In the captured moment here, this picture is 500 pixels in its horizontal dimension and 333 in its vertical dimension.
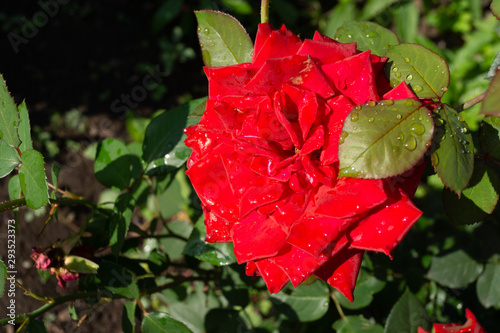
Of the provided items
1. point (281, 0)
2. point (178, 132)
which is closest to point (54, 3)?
point (281, 0)

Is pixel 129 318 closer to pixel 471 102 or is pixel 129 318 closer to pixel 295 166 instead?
pixel 295 166

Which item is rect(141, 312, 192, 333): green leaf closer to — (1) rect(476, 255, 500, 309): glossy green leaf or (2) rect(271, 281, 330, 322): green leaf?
(2) rect(271, 281, 330, 322): green leaf

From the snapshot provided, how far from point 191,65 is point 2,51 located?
1446mm

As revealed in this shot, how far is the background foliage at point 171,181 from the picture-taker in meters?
0.97

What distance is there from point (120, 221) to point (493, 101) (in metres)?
0.75

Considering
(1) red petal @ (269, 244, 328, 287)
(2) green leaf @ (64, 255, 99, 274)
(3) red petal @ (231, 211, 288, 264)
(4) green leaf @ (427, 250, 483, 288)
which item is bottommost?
(4) green leaf @ (427, 250, 483, 288)

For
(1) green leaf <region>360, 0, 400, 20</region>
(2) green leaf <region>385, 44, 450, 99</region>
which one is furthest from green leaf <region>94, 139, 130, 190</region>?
(1) green leaf <region>360, 0, 400, 20</region>

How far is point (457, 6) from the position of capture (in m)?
2.60

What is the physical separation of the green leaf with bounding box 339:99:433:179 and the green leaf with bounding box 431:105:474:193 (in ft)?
0.16

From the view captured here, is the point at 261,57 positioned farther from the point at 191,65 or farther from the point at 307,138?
the point at 191,65

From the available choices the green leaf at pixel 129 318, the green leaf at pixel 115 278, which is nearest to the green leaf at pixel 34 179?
the green leaf at pixel 115 278

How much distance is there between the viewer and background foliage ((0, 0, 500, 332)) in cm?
97

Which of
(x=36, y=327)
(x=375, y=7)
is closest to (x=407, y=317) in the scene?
(x=36, y=327)

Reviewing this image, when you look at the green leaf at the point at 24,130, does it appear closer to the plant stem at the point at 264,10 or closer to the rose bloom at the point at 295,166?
the rose bloom at the point at 295,166
